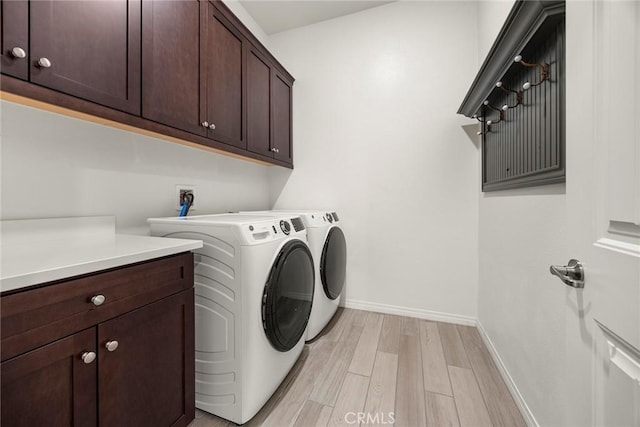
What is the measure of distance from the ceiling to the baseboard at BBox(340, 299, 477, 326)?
2.68m

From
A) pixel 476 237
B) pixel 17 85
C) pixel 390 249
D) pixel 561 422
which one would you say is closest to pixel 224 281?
pixel 17 85

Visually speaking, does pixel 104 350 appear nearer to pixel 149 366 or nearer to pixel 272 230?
pixel 149 366

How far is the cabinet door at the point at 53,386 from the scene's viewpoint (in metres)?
0.56

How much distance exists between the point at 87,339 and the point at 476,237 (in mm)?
2340

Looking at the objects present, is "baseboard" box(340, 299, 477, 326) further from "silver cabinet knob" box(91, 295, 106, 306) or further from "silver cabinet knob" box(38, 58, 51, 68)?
"silver cabinet knob" box(38, 58, 51, 68)

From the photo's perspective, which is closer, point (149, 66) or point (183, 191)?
point (149, 66)

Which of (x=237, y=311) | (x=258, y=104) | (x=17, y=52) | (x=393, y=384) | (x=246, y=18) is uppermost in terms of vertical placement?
(x=246, y=18)

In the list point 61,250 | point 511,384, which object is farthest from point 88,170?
point 511,384

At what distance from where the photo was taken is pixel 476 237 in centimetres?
203

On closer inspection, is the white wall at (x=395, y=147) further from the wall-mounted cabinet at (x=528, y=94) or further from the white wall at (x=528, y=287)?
the wall-mounted cabinet at (x=528, y=94)

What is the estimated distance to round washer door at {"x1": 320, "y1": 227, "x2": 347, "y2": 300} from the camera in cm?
188

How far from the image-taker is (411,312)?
220 cm

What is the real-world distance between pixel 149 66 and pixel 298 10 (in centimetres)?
175

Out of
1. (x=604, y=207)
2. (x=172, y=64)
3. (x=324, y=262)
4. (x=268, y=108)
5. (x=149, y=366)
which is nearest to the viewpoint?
(x=604, y=207)
